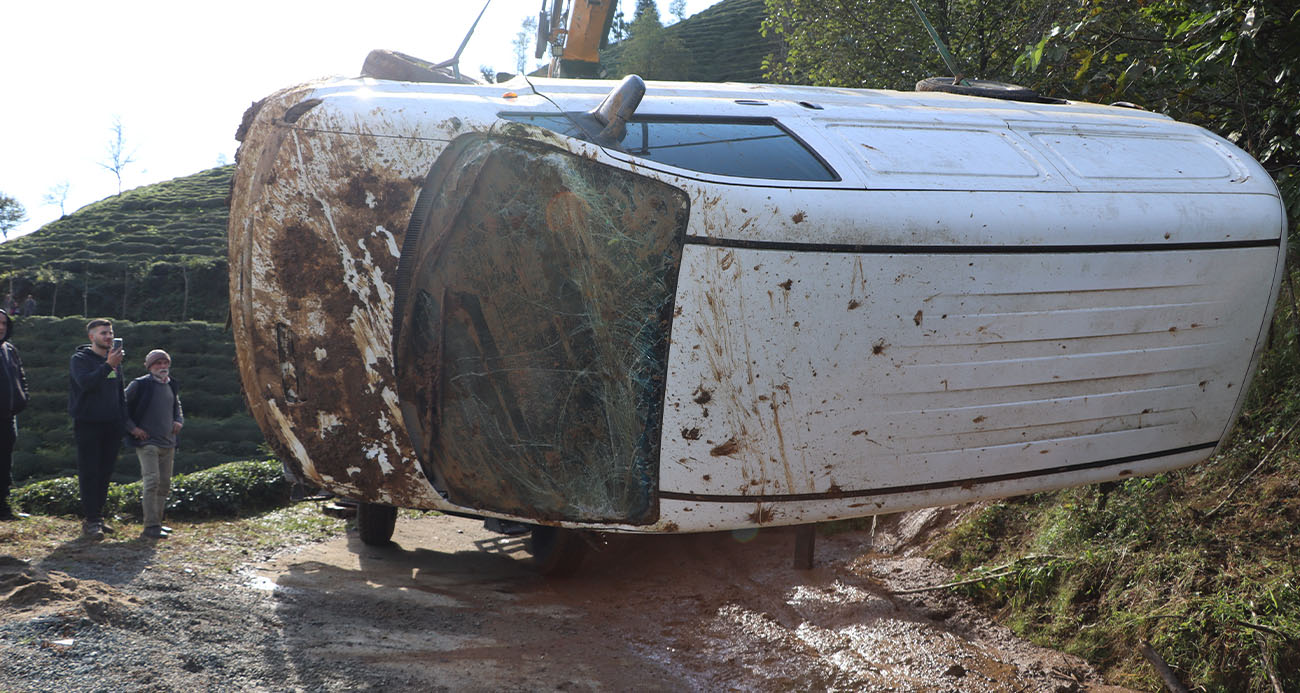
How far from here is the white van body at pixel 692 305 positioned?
2.69 meters

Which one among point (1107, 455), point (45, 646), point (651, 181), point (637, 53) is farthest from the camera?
point (637, 53)

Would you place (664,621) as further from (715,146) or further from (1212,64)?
(1212,64)

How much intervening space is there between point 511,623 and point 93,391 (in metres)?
3.39

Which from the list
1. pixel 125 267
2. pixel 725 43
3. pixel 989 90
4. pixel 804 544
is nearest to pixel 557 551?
pixel 804 544

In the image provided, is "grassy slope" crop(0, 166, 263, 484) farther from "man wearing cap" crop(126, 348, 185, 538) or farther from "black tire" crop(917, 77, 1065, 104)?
"black tire" crop(917, 77, 1065, 104)

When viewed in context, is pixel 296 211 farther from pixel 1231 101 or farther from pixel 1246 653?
pixel 1231 101

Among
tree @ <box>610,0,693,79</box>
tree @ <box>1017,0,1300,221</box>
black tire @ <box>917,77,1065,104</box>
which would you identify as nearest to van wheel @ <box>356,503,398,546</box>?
black tire @ <box>917,77,1065,104</box>

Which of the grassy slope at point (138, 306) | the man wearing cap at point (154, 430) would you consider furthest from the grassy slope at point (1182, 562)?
the grassy slope at point (138, 306)

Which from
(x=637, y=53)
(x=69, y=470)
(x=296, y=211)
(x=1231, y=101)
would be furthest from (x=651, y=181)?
(x=637, y=53)

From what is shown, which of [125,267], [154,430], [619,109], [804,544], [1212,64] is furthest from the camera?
[125,267]

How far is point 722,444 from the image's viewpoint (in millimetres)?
2732

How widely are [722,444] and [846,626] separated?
2.73m

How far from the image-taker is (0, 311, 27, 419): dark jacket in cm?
588

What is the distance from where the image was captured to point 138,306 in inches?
1198
